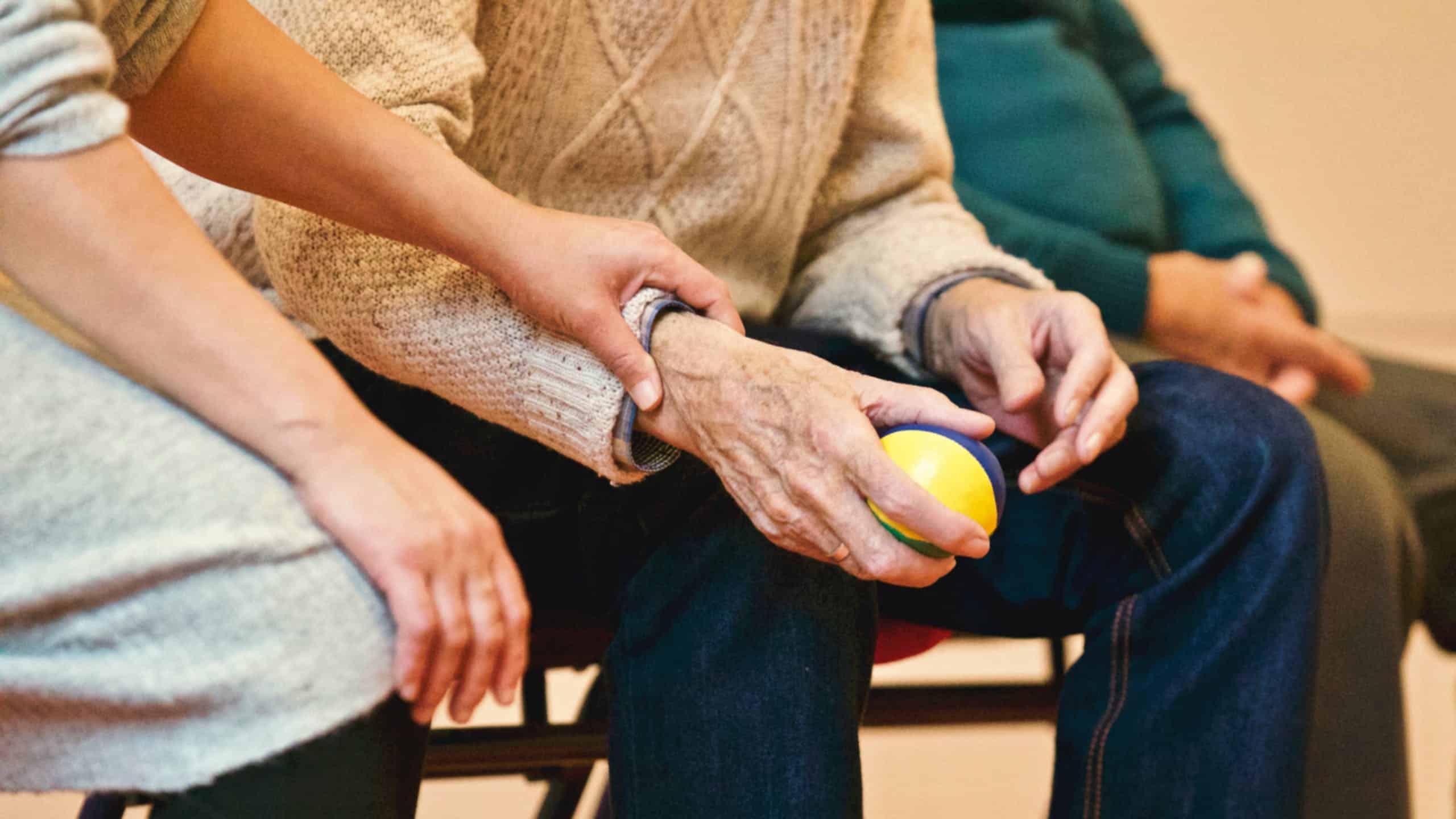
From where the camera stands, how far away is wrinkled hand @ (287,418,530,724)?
0.48 m

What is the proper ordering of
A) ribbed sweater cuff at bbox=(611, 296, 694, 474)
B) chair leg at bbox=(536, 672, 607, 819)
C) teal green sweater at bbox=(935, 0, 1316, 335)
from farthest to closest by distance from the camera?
teal green sweater at bbox=(935, 0, 1316, 335), chair leg at bbox=(536, 672, 607, 819), ribbed sweater cuff at bbox=(611, 296, 694, 474)

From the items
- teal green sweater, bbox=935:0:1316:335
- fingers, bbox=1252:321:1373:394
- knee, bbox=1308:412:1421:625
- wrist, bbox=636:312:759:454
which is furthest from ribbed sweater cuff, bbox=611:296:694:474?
fingers, bbox=1252:321:1373:394

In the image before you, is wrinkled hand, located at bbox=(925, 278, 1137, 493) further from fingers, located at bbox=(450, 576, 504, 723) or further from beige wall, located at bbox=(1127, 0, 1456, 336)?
beige wall, located at bbox=(1127, 0, 1456, 336)

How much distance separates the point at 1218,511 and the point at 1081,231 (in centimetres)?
74

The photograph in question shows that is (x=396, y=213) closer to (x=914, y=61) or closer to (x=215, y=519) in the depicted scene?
(x=215, y=519)

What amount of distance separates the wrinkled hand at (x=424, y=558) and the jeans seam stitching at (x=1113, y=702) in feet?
1.32

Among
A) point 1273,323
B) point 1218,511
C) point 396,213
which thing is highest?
point 396,213

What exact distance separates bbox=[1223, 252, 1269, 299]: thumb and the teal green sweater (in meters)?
0.08

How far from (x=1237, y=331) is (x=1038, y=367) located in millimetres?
767

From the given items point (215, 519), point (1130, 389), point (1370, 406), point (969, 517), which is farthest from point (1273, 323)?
point (215, 519)

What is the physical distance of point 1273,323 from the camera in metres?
1.41

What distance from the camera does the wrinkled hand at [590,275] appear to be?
0.65 m

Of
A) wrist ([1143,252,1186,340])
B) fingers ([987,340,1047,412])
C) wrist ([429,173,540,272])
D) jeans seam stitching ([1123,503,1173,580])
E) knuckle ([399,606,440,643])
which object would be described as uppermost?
wrist ([429,173,540,272])

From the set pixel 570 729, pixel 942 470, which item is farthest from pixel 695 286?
pixel 570 729
